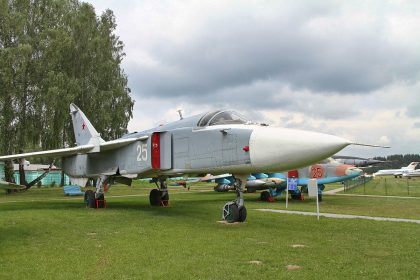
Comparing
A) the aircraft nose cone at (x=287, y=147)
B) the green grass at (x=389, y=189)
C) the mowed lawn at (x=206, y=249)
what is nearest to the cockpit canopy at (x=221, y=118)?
the aircraft nose cone at (x=287, y=147)

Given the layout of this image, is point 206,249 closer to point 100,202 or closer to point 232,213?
point 232,213

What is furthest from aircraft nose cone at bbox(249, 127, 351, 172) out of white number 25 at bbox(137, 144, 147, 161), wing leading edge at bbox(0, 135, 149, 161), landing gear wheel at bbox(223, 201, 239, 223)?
wing leading edge at bbox(0, 135, 149, 161)

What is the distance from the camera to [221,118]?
11.0 meters

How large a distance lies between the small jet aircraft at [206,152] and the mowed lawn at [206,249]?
4.94ft

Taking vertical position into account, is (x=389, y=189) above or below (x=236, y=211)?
below

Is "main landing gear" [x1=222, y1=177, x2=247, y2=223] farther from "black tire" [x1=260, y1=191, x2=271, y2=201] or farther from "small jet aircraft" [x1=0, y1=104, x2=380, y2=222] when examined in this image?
"black tire" [x1=260, y1=191, x2=271, y2=201]

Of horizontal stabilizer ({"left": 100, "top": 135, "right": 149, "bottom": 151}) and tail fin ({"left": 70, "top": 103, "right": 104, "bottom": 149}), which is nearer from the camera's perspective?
horizontal stabilizer ({"left": 100, "top": 135, "right": 149, "bottom": 151})

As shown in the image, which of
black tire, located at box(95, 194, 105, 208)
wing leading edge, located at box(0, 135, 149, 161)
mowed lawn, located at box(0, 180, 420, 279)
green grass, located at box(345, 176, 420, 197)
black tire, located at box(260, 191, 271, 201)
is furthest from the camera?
green grass, located at box(345, 176, 420, 197)

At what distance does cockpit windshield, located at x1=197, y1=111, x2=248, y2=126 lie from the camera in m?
10.6

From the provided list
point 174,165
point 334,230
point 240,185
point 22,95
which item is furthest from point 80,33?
point 334,230

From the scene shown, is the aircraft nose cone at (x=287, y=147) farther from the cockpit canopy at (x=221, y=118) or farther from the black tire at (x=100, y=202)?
the black tire at (x=100, y=202)

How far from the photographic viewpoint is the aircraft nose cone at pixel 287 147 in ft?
27.6

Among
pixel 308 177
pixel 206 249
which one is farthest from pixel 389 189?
pixel 206 249

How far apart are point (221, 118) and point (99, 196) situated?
7002 millimetres
